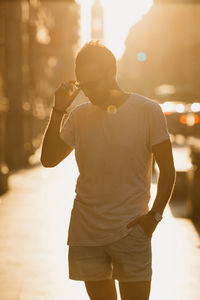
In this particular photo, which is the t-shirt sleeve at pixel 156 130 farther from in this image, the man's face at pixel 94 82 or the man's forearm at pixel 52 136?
the man's forearm at pixel 52 136

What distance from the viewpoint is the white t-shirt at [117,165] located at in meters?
4.07

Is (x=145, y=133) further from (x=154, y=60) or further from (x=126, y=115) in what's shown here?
(x=154, y=60)

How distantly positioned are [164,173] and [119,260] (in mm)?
479

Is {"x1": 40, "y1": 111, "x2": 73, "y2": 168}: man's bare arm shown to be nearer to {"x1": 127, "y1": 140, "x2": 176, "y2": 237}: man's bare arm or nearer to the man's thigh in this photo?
{"x1": 127, "y1": 140, "x2": 176, "y2": 237}: man's bare arm

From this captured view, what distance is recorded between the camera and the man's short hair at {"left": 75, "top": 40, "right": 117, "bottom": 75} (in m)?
4.09

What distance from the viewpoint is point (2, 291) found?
671 centimetres

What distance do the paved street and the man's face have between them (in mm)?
2768

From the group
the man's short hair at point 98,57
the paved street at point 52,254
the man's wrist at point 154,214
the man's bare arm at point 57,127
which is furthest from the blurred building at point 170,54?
the man's wrist at point 154,214

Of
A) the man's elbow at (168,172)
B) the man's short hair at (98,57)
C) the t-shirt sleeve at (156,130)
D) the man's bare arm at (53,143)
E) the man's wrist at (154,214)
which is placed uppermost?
the man's short hair at (98,57)

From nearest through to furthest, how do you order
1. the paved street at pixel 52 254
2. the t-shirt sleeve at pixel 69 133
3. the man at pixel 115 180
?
the man at pixel 115 180 < the t-shirt sleeve at pixel 69 133 < the paved street at pixel 52 254

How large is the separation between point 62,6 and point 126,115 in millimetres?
77060

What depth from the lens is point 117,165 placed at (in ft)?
13.4

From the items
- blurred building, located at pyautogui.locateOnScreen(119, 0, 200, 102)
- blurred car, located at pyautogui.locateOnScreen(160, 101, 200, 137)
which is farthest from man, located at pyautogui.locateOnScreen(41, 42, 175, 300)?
blurred building, located at pyautogui.locateOnScreen(119, 0, 200, 102)

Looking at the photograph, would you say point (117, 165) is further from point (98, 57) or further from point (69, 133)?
point (98, 57)
